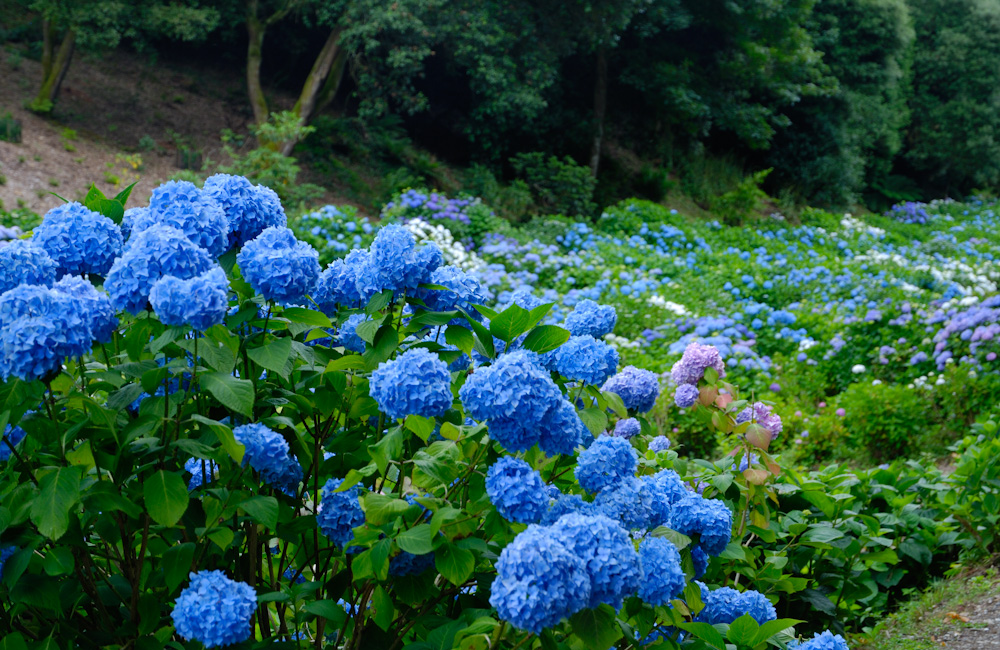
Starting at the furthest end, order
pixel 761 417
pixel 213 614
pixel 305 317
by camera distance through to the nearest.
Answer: pixel 761 417 → pixel 305 317 → pixel 213 614

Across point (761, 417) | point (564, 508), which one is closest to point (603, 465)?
point (564, 508)

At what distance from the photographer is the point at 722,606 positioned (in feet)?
5.63

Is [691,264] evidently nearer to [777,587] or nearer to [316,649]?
[777,587]

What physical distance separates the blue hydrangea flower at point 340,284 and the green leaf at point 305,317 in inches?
6.4

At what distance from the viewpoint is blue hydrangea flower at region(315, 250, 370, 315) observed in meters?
1.61

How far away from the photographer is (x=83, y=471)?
1277 millimetres

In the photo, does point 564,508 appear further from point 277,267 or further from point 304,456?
point 277,267

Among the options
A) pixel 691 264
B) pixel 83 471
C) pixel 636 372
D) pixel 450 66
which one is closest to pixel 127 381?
pixel 83 471

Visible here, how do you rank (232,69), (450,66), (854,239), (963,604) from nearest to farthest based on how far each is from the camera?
(963,604) → (854,239) → (450,66) → (232,69)

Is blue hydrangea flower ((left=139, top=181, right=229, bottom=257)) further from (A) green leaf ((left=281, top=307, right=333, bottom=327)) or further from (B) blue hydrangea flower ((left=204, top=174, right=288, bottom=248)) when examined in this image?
(A) green leaf ((left=281, top=307, right=333, bottom=327))

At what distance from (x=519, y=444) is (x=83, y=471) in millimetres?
689

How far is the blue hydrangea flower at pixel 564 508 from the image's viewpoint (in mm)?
1286

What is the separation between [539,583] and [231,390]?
546 mm

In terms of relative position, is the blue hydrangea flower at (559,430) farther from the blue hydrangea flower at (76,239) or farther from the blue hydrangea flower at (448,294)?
the blue hydrangea flower at (76,239)
